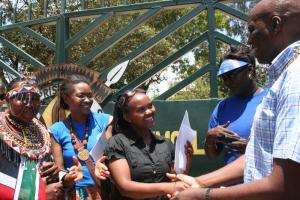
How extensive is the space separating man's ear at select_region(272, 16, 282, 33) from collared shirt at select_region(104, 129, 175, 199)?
1421 mm

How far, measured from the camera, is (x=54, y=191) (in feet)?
9.57

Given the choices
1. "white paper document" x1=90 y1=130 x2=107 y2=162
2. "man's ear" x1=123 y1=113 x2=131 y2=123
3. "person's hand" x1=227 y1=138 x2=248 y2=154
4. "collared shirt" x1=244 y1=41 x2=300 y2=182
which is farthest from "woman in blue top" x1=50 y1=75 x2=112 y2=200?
"collared shirt" x1=244 y1=41 x2=300 y2=182

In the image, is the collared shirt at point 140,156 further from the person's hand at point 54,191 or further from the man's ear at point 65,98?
the man's ear at point 65,98

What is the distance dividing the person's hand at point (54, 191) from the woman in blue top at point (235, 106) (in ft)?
3.45

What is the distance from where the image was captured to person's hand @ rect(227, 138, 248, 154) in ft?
9.50

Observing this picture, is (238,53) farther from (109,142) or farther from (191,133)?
(109,142)

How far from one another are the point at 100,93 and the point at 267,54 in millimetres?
3893

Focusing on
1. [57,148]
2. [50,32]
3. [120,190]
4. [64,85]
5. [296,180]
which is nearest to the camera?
[296,180]

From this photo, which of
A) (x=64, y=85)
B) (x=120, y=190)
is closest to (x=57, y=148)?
(x=64, y=85)

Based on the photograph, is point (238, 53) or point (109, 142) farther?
point (238, 53)

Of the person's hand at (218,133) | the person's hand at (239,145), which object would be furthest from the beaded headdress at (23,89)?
the person's hand at (239,145)

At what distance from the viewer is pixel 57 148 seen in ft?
11.3

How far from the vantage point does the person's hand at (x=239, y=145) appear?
289 centimetres

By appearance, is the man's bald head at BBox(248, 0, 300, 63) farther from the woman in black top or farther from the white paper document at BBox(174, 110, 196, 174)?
the woman in black top
